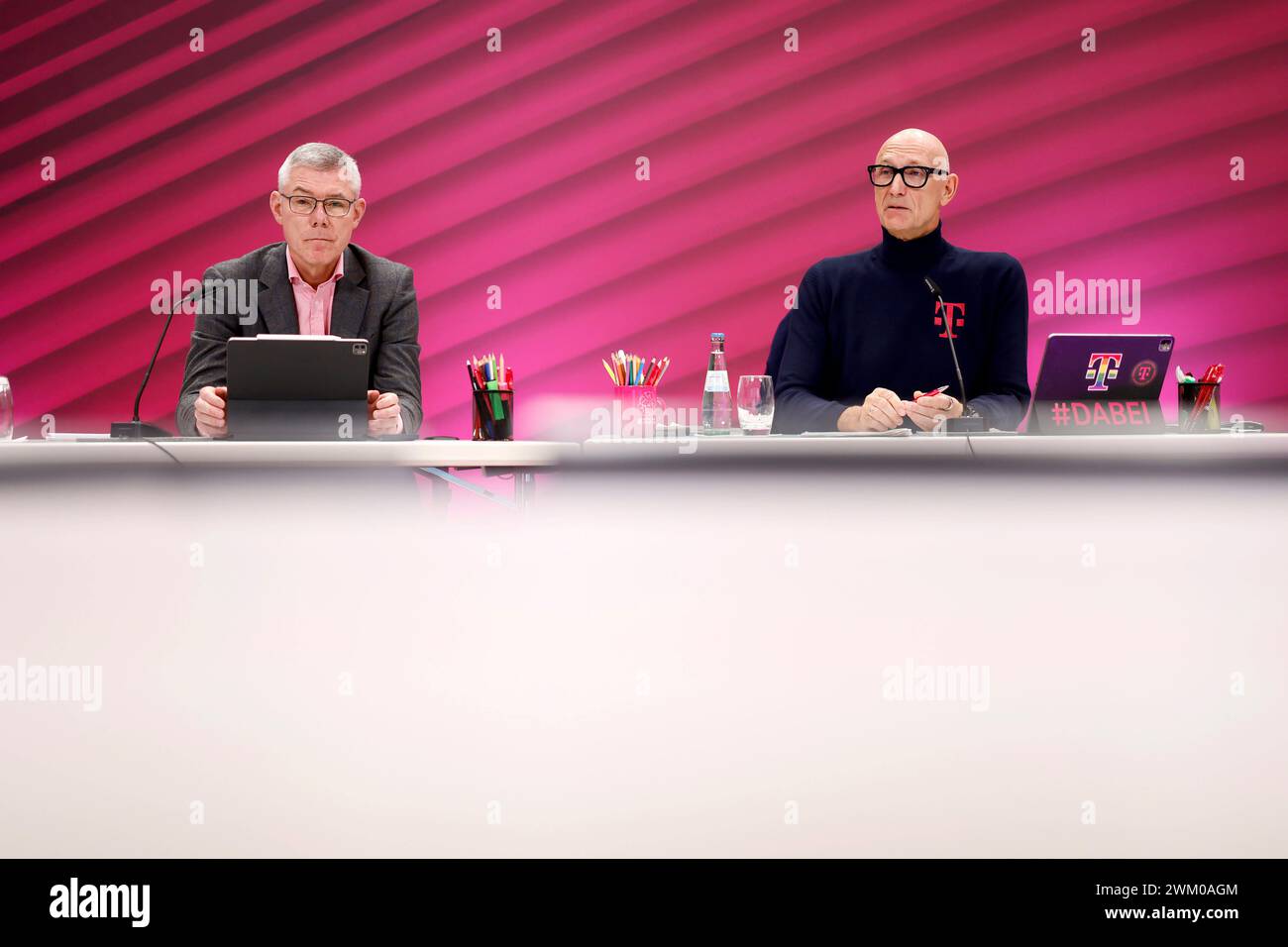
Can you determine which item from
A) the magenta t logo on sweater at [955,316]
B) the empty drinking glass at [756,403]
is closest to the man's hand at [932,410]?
the empty drinking glass at [756,403]

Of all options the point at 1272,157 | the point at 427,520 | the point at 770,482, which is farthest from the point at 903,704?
the point at 1272,157

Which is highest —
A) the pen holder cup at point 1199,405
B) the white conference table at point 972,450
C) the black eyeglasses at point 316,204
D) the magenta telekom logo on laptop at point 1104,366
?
the black eyeglasses at point 316,204

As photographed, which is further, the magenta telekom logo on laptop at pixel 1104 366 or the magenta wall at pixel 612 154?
the magenta wall at pixel 612 154

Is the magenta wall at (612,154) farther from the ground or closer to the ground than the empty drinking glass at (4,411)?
farther from the ground

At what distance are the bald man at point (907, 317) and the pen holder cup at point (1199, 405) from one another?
59 centimetres

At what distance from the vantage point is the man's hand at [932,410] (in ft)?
7.17

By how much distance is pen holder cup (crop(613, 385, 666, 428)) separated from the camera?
2000 mm

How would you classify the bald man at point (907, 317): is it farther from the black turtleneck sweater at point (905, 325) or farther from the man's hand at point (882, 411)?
the man's hand at point (882, 411)

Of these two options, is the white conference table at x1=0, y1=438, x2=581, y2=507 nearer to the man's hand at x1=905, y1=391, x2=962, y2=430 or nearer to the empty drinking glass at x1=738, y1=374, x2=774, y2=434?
the empty drinking glass at x1=738, y1=374, x2=774, y2=434

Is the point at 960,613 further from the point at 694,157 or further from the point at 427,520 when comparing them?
the point at 694,157

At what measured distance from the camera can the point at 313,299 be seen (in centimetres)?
272

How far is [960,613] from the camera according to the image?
66.2 inches

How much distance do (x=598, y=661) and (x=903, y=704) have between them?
0.45 m

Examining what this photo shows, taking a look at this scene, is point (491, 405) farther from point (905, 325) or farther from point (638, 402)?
point (905, 325)
